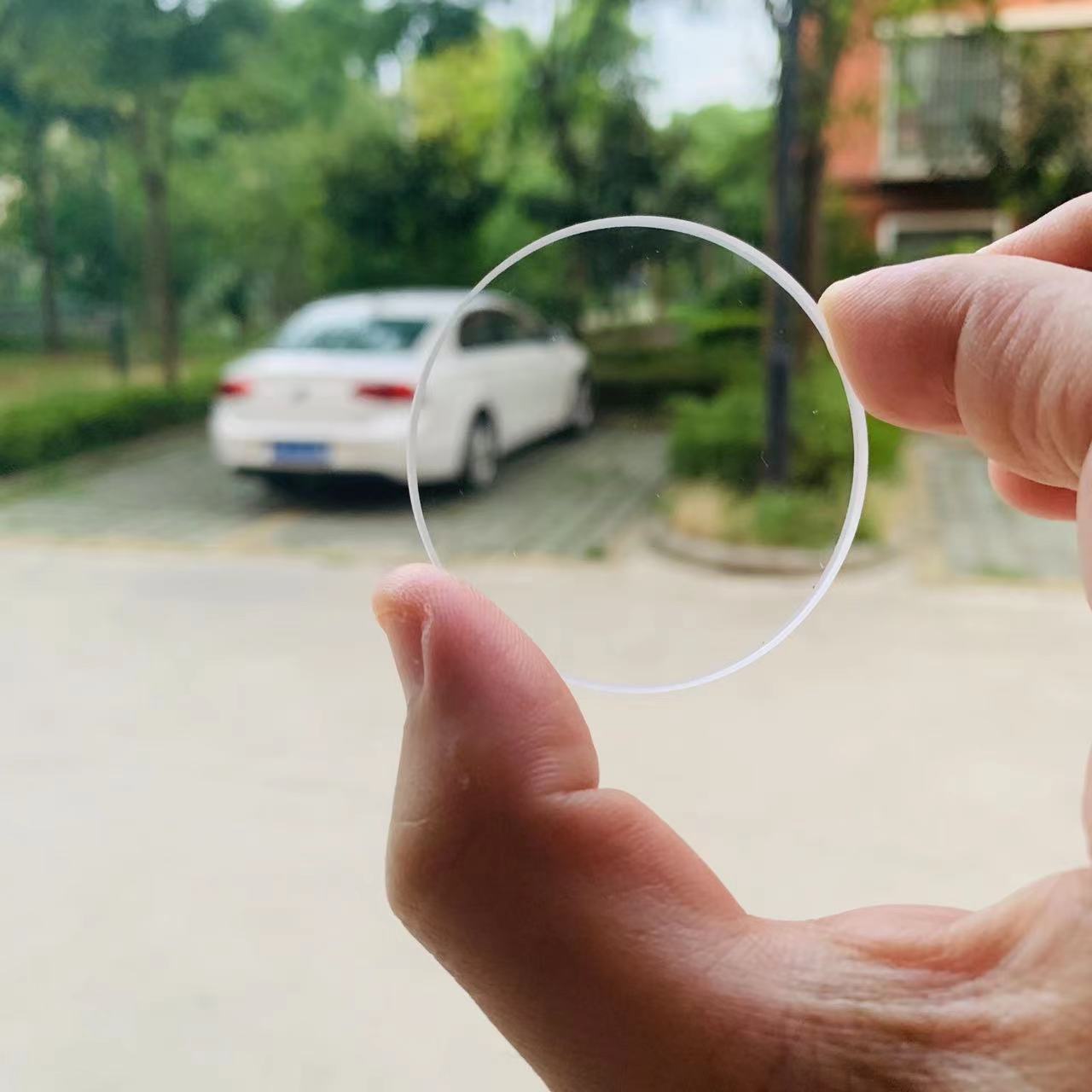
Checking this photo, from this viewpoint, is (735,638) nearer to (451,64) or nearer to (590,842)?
(590,842)

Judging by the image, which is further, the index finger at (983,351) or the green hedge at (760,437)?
the green hedge at (760,437)

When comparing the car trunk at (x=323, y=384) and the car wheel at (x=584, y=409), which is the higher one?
the car wheel at (x=584, y=409)

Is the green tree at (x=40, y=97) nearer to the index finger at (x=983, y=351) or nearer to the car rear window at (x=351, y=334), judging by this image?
the car rear window at (x=351, y=334)

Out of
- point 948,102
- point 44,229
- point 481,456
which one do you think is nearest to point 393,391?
point 481,456

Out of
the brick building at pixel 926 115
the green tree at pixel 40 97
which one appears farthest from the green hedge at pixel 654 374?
the green tree at pixel 40 97

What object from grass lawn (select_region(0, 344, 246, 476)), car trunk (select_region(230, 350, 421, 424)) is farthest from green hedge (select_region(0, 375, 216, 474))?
car trunk (select_region(230, 350, 421, 424))

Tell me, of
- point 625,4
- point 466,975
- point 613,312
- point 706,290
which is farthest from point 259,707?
point 625,4

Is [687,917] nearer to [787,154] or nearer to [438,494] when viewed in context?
[438,494]
